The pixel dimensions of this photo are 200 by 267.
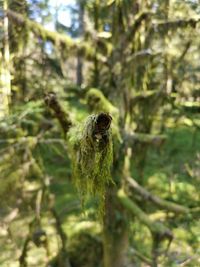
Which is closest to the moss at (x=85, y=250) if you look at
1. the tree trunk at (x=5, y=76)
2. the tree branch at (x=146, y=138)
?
the tree branch at (x=146, y=138)

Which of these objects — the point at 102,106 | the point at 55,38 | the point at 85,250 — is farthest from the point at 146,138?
the point at 85,250

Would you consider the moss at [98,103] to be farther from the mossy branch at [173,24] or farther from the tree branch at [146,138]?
the mossy branch at [173,24]

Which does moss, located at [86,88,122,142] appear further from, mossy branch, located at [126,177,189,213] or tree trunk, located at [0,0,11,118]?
mossy branch, located at [126,177,189,213]

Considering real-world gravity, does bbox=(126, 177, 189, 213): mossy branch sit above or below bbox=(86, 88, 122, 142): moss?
below

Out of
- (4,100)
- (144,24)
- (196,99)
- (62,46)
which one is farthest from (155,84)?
(196,99)

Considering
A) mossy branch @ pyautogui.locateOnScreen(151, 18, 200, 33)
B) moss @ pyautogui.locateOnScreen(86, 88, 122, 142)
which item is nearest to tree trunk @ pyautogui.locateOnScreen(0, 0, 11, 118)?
moss @ pyautogui.locateOnScreen(86, 88, 122, 142)
